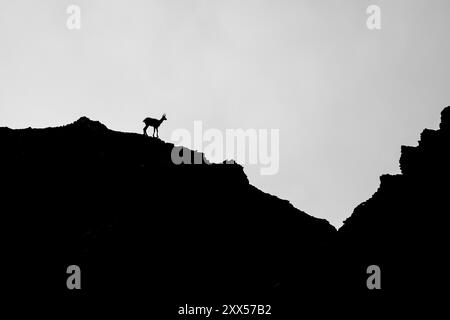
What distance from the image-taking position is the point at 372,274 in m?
29.8

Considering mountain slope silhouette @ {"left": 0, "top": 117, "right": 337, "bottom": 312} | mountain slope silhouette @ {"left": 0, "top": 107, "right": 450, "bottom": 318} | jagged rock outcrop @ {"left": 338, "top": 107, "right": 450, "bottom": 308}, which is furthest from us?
mountain slope silhouette @ {"left": 0, "top": 117, "right": 337, "bottom": 312}

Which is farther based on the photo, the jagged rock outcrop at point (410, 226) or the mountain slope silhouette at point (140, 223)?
the mountain slope silhouette at point (140, 223)

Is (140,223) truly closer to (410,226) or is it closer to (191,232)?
(191,232)

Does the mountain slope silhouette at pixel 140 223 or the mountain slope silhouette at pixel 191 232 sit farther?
the mountain slope silhouette at pixel 140 223

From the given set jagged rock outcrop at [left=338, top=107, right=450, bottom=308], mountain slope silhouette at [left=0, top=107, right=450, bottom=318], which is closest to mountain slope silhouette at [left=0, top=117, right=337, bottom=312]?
mountain slope silhouette at [left=0, top=107, right=450, bottom=318]

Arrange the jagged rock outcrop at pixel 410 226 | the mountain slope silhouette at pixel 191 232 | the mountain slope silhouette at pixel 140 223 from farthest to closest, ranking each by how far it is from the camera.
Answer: the mountain slope silhouette at pixel 140 223 → the mountain slope silhouette at pixel 191 232 → the jagged rock outcrop at pixel 410 226

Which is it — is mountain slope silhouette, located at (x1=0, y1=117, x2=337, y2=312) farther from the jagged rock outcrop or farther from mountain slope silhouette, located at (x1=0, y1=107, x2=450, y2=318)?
the jagged rock outcrop

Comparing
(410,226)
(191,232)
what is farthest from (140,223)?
(410,226)

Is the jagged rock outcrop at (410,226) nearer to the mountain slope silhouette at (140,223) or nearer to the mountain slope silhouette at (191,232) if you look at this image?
the mountain slope silhouette at (191,232)

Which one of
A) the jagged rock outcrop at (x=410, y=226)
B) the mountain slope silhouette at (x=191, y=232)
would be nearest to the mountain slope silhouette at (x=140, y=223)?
the mountain slope silhouette at (x=191, y=232)

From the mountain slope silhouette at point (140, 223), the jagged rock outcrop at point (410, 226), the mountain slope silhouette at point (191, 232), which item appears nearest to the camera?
the jagged rock outcrop at point (410, 226)
